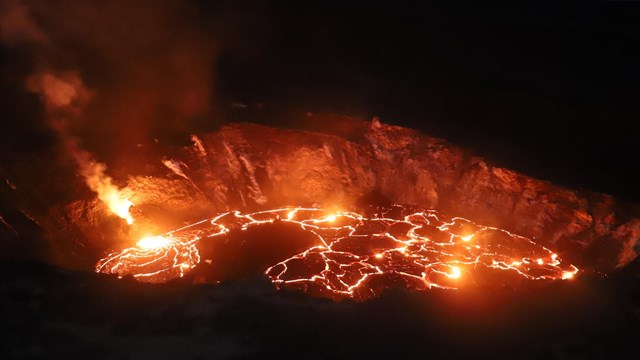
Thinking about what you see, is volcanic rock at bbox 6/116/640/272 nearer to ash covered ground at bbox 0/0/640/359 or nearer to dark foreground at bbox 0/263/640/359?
ash covered ground at bbox 0/0/640/359

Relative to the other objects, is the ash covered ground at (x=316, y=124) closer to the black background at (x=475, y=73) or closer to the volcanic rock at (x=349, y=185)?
the black background at (x=475, y=73)

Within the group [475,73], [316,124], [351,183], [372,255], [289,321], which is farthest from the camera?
[351,183]

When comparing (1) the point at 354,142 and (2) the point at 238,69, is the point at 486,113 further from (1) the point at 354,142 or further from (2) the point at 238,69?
(2) the point at 238,69

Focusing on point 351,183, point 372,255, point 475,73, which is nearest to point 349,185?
point 351,183

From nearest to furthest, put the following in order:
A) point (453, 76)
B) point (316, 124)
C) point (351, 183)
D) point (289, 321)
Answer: point (289, 321), point (316, 124), point (453, 76), point (351, 183)

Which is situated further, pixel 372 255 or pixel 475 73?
pixel 475 73

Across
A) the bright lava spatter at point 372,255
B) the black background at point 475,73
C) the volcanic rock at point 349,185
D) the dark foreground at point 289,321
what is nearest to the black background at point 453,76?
the black background at point 475,73

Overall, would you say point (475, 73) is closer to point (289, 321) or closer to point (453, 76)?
point (453, 76)
